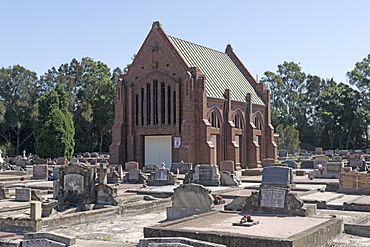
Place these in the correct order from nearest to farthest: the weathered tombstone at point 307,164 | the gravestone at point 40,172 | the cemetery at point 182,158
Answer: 1. the cemetery at point 182,158
2. the gravestone at point 40,172
3. the weathered tombstone at point 307,164

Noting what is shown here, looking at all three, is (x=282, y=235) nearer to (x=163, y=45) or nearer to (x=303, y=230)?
(x=303, y=230)

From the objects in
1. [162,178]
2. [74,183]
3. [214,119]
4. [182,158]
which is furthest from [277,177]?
[214,119]

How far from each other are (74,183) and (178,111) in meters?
25.4

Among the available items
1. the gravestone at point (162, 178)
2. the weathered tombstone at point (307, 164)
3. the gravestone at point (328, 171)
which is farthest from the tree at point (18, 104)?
the gravestone at point (328, 171)

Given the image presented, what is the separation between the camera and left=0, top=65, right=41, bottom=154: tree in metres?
80.1

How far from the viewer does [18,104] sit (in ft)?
268

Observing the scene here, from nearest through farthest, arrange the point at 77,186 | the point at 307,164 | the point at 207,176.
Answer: the point at 77,186, the point at 207,176, the point at 307,164

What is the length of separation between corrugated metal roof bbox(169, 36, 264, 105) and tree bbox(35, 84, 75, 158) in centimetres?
1946

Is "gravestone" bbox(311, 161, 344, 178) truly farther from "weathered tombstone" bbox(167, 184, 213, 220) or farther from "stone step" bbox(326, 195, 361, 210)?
"weathered tombstone" bbox(167, 184, 213, 220)

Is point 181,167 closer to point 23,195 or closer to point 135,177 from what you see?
point 135,177

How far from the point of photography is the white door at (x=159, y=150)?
159 ft

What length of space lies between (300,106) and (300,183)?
211 feet

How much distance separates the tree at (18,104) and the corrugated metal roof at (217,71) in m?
34.7

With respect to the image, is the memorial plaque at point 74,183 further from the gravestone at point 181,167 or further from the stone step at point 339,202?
the gravestone at point 181,167
